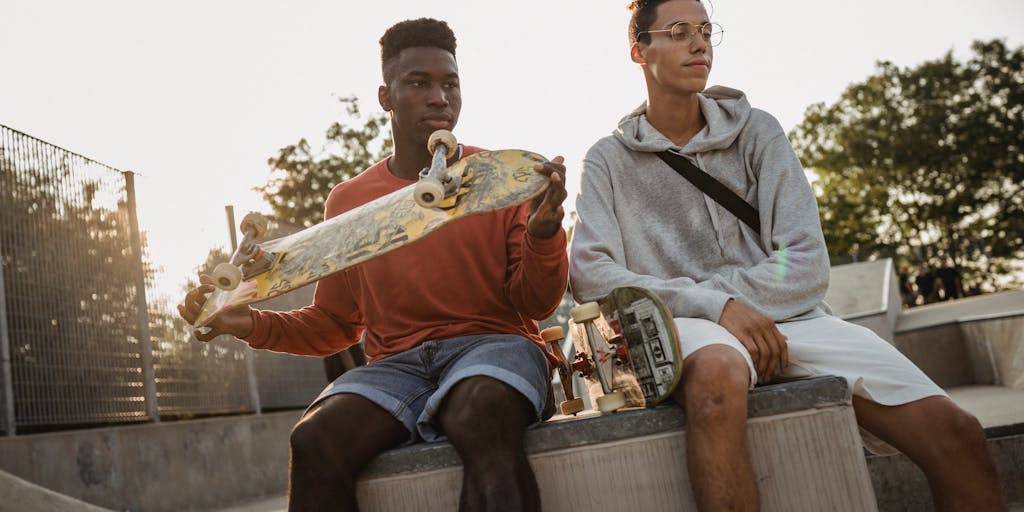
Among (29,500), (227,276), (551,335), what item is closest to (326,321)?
(227,276)

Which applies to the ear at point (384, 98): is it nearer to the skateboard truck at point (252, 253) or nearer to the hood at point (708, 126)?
the skateboard truck at point (252, 253)

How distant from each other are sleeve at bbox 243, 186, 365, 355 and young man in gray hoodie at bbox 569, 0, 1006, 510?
93 cm

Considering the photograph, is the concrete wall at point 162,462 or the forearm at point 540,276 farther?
the concrete wall at point 162,462

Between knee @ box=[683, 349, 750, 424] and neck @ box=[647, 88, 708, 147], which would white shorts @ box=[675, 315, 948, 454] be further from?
neck @ box=[647, 88, 708, 147]

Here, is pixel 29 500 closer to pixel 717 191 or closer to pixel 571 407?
pixel 571 407

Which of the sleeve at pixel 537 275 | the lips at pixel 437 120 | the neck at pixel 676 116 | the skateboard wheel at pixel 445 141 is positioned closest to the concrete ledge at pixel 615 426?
the sleeve at pixel 537 275

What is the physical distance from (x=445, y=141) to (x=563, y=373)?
93 cm

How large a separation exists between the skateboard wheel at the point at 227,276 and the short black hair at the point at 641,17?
1565mm

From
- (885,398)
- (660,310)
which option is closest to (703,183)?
(660,310)

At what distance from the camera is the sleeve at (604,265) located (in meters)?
2.49

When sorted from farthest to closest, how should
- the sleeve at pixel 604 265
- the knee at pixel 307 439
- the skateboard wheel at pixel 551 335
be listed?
the skateboard wheel at pixel 551 335 < the sleeve at pixel 604 265 < the knee at pixel 307 439

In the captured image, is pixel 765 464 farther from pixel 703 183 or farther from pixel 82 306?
pixel 82 306

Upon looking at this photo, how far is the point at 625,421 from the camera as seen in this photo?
228 centimetres

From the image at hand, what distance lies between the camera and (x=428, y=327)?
276 cm
